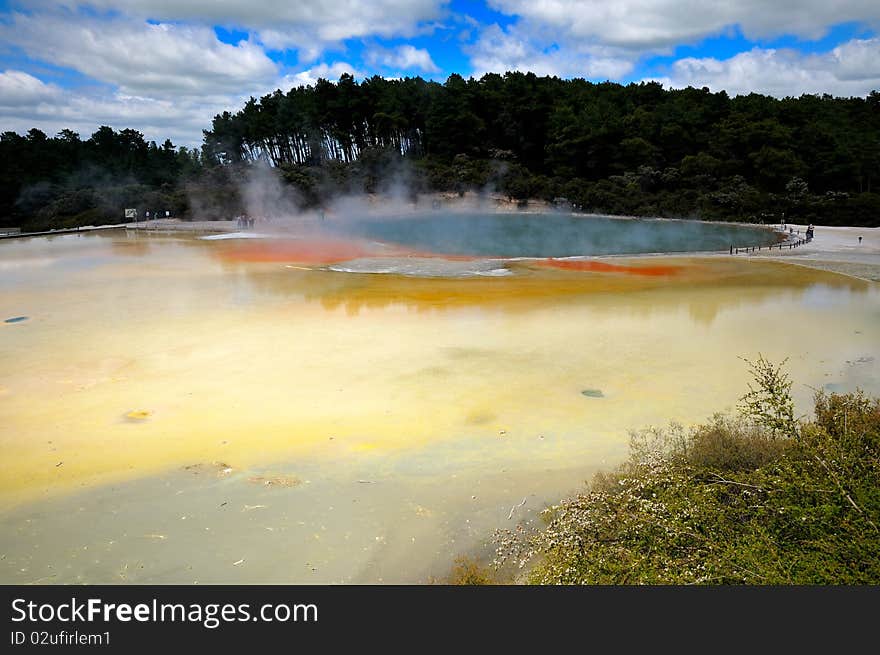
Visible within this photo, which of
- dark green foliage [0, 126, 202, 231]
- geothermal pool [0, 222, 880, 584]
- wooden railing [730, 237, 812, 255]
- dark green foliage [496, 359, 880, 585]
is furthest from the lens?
dark green foliage [0, 126, 202, 231]

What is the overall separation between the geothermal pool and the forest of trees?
37.9 m

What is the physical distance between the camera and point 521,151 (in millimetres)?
76812

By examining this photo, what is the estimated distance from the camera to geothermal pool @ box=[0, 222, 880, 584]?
6.80 meters

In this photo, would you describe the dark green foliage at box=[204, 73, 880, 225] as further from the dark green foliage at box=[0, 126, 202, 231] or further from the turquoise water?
the dark green foliage at box=[0, 126, 202, 231]

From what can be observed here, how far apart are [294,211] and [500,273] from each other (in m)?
40.2

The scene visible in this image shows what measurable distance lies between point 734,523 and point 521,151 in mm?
75225

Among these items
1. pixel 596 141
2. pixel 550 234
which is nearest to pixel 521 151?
pixel 596 141

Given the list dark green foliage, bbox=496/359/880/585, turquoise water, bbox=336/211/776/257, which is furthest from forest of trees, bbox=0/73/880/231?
dark green foliage, bbox=496/359/880/585

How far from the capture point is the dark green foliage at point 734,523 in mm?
4688

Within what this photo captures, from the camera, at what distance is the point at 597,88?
81.2 meters

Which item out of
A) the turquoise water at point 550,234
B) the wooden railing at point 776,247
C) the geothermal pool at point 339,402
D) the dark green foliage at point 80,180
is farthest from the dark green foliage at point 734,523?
the dark green foliage at point 80,180

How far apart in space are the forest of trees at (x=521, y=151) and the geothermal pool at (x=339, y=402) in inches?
1493

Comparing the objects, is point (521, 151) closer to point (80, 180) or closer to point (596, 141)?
point (596, 141)
